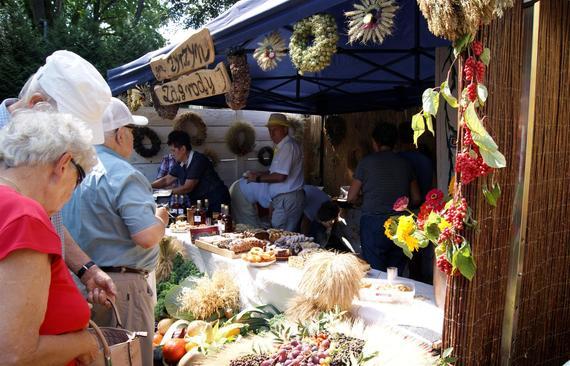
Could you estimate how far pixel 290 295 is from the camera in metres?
2.77

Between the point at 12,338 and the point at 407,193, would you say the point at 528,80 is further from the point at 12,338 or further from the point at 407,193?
the point at 407,193

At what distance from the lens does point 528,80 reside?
5.92ft

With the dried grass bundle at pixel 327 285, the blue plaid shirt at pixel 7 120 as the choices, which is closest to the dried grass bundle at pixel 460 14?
the dried grass bundle at pixel 327 285

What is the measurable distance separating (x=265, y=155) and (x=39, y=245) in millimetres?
7262

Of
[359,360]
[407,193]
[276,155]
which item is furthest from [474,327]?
[276,155]

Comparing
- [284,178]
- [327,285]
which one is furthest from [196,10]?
[327,285]

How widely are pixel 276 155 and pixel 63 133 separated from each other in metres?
3.89

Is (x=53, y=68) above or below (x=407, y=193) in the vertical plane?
above

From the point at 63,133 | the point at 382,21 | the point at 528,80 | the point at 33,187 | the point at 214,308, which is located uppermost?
the point at 382,21

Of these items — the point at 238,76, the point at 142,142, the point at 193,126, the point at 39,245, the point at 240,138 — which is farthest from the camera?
the point at 240,138

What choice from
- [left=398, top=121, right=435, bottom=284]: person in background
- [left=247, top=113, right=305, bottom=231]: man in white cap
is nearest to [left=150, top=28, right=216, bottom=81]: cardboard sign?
[left=247, top=113, right=305, bottom=231]: man in white cap

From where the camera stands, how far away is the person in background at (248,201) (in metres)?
5.52

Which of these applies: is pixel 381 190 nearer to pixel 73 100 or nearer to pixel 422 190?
pixel 422 190

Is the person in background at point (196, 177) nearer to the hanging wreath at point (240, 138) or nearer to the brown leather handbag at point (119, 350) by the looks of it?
the hanging wreath at point (240, 138)
